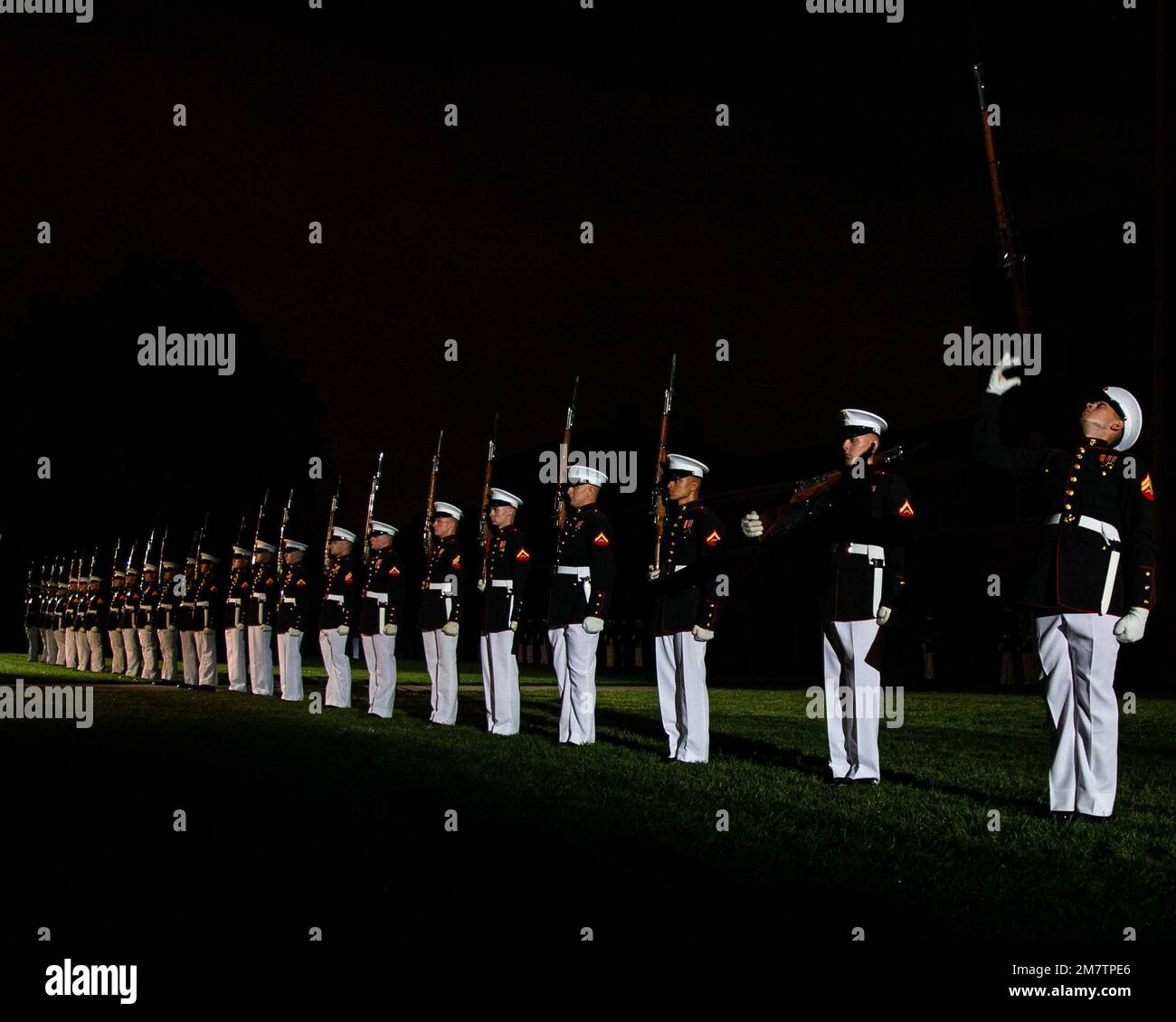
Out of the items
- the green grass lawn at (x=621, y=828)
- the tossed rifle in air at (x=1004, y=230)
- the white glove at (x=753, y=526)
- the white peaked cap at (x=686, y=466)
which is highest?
the tossed rifle in air at (x=1004, y=230)

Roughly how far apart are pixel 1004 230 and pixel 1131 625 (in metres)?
2.62

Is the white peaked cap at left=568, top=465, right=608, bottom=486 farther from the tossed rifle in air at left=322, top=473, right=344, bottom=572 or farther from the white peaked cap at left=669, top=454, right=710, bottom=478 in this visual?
the tossed rifle in air at left=322, top=473, right=344, bottom=572

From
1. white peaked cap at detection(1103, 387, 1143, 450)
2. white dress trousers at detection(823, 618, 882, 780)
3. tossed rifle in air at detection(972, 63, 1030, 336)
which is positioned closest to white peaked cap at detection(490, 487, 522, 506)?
white dress trousers at detection(823, 618, 882, 780)

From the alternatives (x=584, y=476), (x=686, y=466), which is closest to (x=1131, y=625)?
(x=686, y=466)

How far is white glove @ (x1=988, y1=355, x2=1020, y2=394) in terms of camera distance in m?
8.68

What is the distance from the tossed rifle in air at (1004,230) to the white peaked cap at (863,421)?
5.56 feet

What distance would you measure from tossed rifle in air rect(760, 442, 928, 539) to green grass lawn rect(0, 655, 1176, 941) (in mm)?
1818

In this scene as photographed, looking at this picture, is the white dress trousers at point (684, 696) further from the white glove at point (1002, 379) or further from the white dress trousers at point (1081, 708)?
the white glove at point (1002, 379)

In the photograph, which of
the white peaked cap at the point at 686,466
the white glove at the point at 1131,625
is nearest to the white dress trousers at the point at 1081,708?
the white glove at the point at 1131,625

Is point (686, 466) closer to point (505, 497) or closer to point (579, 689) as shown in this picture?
point (579, 689)

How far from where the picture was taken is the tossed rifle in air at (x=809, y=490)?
1088cm

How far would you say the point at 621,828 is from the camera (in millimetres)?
8406
